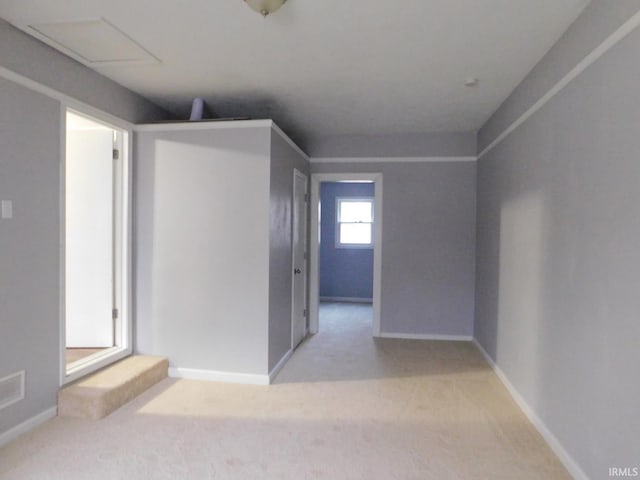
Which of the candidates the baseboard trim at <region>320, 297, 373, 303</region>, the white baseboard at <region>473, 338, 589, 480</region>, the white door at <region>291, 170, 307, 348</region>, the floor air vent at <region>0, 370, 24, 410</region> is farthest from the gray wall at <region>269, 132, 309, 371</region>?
the baseboard trim at <region>320, 297, 373, 303</region>

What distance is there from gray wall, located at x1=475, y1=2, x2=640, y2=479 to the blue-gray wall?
4.34m

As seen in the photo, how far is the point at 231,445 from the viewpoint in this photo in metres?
2.38

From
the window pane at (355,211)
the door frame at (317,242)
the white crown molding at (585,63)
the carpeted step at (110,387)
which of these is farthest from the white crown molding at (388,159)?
the carpeted step at (110,387)

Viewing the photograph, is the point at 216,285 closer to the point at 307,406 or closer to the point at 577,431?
the point at 307,406

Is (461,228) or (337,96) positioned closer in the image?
(337,96)

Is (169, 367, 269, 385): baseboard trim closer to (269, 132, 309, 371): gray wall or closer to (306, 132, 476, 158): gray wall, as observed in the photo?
(269, 132, 309, 371): gray wall

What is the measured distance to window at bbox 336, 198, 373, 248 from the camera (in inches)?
300

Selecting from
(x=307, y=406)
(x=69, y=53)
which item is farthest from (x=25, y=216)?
(x=307, y=406)

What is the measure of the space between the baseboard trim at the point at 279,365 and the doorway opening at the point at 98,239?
1292 millimetres

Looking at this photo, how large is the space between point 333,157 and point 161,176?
223 centimetres

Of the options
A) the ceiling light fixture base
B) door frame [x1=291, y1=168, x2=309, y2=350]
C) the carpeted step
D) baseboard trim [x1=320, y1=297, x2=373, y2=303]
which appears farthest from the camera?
baseboard trim [x1=320, y1=297, x2=373, y2=303]

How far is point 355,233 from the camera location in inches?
302

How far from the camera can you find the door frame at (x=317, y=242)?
4.93 m

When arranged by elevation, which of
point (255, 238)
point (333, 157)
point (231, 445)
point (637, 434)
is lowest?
point (231, 445)
